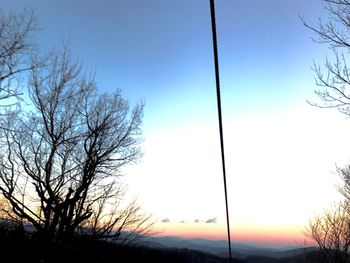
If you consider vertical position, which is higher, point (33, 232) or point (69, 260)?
point (33, 232)

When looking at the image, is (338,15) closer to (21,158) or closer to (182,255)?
(21,158)

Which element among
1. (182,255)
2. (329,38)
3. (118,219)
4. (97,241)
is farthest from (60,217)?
(182,255)

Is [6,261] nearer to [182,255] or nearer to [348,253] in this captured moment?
[348,253]

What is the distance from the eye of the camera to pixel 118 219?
2367cm

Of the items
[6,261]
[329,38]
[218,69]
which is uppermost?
[329,38]

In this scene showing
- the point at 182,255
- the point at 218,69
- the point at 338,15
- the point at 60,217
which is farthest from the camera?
the point at 182,255

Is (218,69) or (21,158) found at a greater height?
(21,158)

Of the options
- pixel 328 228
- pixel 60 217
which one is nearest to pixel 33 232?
pixel 60 217

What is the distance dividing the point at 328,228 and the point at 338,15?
34.7 metres

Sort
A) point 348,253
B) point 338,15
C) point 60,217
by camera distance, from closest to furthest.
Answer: point 338,15 → point 60,217 → point 348,253

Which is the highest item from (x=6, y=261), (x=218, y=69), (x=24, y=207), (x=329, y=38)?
(x=329, y=38)

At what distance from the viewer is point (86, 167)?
21.0 m

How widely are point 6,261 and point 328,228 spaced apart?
111ft

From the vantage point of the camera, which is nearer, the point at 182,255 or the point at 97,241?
the point at 97,241
